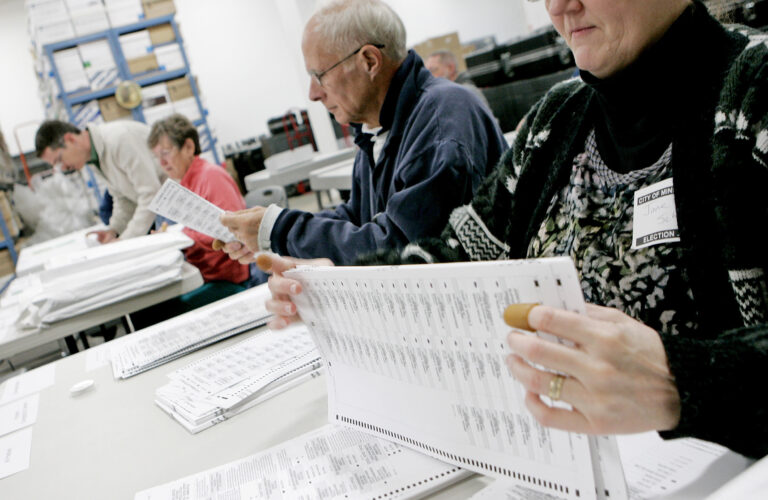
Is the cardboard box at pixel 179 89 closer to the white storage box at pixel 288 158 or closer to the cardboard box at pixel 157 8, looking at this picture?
the cardboard box at pixel 157 8

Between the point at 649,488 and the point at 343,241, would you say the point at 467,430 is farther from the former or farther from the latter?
the point at 343,241

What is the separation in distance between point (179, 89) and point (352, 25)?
4.38m

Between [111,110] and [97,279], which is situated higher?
[111,110]

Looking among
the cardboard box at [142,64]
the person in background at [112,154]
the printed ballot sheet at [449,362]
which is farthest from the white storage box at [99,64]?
the printed ballot sheet at [449,362]

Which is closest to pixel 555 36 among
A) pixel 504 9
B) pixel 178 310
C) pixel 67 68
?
pixel 178 310

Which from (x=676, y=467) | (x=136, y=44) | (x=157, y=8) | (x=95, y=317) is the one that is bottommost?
(x=676, y=467)

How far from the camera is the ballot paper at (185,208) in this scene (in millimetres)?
1364

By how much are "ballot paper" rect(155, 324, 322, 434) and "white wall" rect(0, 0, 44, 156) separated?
698 cm

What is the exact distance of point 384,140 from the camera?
1.63 m

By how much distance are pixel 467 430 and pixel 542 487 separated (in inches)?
4.2

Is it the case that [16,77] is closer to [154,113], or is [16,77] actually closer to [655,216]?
[154,113]

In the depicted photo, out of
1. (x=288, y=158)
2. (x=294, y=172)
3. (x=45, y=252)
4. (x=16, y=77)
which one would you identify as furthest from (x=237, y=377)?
(x=16, y=77)

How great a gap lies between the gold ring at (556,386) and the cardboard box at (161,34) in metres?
5.66

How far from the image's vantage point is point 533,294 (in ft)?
1.73
